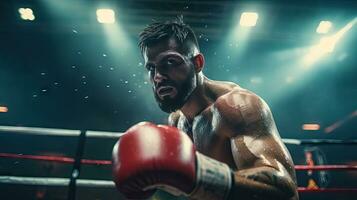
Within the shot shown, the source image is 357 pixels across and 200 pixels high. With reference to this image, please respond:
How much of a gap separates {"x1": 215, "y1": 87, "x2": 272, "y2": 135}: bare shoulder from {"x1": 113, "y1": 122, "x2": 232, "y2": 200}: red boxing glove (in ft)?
1.07

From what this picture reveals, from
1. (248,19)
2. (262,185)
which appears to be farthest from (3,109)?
(262,185)

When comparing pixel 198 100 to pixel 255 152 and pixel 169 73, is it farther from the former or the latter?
pixel 255 152

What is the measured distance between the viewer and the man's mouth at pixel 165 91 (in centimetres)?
176

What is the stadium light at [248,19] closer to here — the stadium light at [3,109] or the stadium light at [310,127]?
the stadium light at [310,127]

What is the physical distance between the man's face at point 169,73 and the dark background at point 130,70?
4549mm

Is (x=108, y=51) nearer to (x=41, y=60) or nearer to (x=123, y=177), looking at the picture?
(x=41, y=60)

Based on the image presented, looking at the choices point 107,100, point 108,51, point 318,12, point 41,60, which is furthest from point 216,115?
point 107,100

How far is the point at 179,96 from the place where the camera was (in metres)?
1.79

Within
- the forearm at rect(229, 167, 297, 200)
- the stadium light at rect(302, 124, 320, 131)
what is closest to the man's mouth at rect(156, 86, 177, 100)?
the forearm at rect(229, 167, 297, 200)

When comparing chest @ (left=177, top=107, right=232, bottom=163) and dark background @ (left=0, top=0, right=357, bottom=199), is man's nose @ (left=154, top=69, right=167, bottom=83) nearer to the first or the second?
chest @ (left=177, top=107, right=232, bottom=163)

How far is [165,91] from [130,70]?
7.50 metres

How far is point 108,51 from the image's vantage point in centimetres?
822

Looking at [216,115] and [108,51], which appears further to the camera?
[108,51]

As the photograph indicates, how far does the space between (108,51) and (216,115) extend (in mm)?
7066
